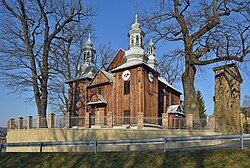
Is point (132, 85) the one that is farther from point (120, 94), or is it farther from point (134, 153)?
point (134, 153)

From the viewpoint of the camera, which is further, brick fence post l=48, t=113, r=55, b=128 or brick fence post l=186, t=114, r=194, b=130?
brick fence post l=48, t=113, r=55, b=128

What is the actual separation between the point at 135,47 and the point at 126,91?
6447 mm

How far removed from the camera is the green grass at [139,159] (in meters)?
8.55

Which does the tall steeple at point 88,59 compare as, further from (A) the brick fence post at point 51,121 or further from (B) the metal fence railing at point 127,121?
(A) the brick fence post at point 51,121

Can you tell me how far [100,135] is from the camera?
19.6 m

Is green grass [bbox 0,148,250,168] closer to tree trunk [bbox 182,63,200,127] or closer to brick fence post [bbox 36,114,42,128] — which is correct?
tree trunk [bbox 182,63,200,127]

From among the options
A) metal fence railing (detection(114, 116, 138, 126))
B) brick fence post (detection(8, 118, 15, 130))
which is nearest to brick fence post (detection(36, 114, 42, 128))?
brick fence post (detection(8, 118, 15, 130))

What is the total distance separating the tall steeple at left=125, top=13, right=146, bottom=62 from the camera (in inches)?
1217

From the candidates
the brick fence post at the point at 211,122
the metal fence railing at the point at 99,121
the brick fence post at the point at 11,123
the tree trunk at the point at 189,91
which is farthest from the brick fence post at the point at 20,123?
the brick fence post at the point at 211,122

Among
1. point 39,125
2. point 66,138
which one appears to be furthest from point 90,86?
point 66,138

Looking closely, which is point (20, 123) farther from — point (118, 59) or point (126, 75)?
point (118, 59)

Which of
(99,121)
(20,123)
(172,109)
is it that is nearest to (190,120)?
(99,121)

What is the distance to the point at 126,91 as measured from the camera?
27812mm

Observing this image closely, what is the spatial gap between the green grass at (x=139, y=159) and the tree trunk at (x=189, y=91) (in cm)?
1056
